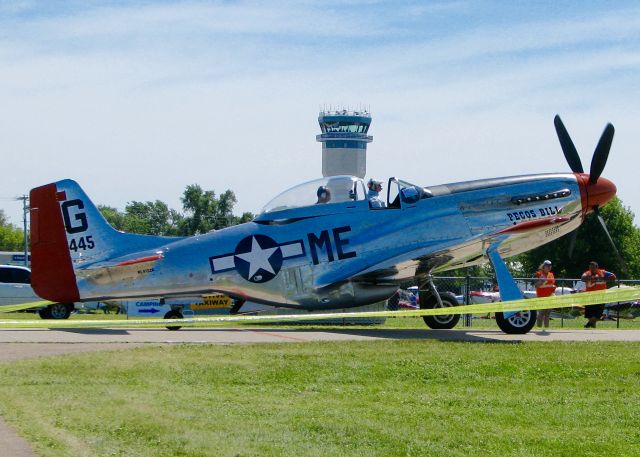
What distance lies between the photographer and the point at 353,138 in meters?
105

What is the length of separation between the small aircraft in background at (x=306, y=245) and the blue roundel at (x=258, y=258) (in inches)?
0.8

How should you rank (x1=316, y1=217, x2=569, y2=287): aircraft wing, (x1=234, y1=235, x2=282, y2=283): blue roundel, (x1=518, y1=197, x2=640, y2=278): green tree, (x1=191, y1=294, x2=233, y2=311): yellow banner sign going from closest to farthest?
(x1=234, y1=235, x2=282, y2=283): blue roundel < (x1=191, y1=294, x2=233, y2=311): yellow banner sign < (x1=316, y1=217, x2=569, y2=287): aircraft wing < (x1=518, y1=197, x2=640, y2=278): green tree

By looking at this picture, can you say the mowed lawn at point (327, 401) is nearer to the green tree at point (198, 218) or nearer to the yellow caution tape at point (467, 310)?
the yellow caution tape at point (467, 310)

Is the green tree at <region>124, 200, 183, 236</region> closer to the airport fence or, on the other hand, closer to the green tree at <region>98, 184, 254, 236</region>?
the green tree at <region>98, 184, 254, 236</region>

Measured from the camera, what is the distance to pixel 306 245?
64.7 ft

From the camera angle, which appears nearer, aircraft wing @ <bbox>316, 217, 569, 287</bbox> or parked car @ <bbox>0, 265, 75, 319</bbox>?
aircraft wing @ <bbox>316, 217, 569, 287</bbox>

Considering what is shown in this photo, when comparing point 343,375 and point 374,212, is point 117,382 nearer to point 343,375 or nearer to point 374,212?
point 343,375

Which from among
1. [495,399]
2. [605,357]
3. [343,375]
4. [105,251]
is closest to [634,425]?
[495,399]

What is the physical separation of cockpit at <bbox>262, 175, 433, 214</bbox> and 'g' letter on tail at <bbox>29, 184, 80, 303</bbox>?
399 centimetres

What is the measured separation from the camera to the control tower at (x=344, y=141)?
104500mm

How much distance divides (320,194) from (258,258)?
1.76 m

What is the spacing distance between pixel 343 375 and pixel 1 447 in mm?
5188

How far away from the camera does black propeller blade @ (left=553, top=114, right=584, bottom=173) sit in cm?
2228

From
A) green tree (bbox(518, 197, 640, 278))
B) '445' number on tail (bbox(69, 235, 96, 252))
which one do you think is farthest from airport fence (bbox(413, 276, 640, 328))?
green tree (bbox(518, 197, 640, 278))
